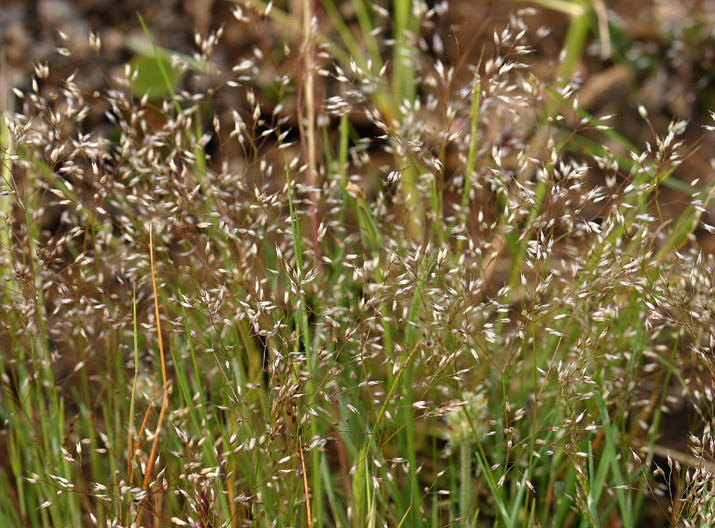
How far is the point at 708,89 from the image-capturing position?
2.38m

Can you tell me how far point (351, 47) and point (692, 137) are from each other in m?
1.40

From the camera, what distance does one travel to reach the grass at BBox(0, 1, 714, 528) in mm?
1081

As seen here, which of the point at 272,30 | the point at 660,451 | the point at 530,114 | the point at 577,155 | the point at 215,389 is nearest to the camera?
the point at 215,389

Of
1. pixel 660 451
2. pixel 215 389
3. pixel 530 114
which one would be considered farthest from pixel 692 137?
pixel 215 389

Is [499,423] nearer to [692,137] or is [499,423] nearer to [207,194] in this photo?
[207,194]

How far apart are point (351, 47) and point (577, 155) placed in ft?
3.26

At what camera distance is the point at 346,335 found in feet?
3.34

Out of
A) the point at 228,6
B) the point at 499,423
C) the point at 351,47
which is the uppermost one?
the point at 228,6

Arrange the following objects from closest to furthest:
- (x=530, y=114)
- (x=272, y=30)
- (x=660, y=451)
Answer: (x=660, y=451) → (x=530, y=114) → (x=272, y=30)

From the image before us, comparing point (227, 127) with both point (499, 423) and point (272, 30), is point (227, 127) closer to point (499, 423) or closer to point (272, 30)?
point (272, 30)

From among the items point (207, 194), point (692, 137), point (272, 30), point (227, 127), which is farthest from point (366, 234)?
point (692, 137)

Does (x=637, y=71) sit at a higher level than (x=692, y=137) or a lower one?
higher

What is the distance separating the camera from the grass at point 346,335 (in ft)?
3.55

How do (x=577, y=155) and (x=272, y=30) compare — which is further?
(x=272, y=30)
